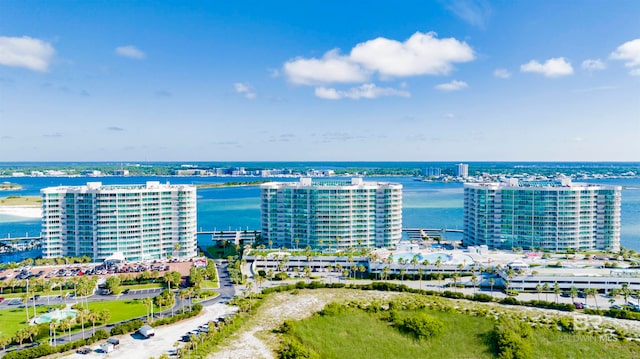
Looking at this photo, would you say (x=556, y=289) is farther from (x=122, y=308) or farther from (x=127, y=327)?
(x=122, y=308)

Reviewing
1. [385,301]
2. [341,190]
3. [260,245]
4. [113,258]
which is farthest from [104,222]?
[385,301]

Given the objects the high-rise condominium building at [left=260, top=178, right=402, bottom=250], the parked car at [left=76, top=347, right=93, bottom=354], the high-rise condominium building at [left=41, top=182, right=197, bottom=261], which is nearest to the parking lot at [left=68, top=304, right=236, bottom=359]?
the parked car at [left=76, top=347, right=93, bottom=354]

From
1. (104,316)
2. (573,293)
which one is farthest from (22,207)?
(573,293)

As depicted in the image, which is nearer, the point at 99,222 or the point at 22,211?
the point at 99,222

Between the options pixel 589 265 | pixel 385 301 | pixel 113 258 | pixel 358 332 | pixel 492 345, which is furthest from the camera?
pixel 113 258

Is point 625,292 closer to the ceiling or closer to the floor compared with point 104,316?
closer to the ceiling

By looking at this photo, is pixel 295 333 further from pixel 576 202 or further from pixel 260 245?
pixel 576 202

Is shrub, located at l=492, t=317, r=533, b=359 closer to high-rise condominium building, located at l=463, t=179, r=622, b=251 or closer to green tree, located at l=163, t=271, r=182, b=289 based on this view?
high-rise condominium building, located at l=463, t=179, r=622, b=251
